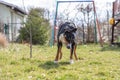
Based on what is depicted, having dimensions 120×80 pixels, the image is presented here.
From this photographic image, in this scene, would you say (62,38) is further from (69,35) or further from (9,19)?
(9,19)

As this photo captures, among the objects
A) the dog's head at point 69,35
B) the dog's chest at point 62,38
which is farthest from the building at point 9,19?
the dog's head at point 69,35

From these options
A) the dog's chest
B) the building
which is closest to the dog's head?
the dog's chest

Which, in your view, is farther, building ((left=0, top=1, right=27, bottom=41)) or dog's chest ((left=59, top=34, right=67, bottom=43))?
building ((left=0, top=1, right=27, bottom=41))

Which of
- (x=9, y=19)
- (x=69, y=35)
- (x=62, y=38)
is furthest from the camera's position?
(x=9, y=19)

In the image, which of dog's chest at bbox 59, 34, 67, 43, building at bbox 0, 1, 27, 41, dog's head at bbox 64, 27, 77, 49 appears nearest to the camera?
dog's head at bbox 64, 27, 77, 49

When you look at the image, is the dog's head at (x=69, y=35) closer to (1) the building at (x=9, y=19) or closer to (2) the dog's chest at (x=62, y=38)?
(2) the dog's chest at (x=62, y=38)

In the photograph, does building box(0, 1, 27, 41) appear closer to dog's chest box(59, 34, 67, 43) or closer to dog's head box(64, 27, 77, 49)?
dog's chest box(59, 34, 67, 43)

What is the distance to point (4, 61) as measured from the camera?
8.09 m

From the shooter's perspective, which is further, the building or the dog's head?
the building

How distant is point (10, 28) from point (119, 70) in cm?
1806

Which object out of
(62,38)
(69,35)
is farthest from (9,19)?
(69,35)

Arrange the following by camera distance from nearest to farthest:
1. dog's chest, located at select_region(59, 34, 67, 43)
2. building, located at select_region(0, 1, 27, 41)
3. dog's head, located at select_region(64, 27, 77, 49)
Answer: dog's head, located at select_region(64, 27, 77, 49) → dog's chest, located at select_region(59, 34, 67, 43) → building, located at select_region(0, 1, 27, 41)

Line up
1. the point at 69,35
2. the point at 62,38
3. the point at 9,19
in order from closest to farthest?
the point at 69,35 → the point at 62,38 → the point at 9,19

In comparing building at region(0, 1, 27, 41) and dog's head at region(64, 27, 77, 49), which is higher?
building at region(0, 1, 27, 41)
